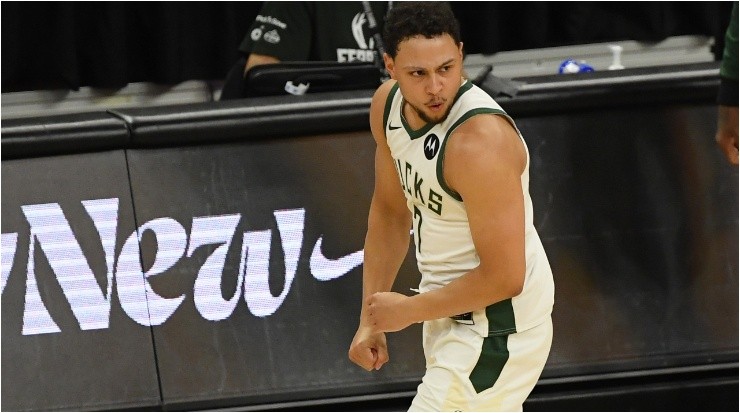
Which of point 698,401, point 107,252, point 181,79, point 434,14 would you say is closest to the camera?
Result: point 434,14

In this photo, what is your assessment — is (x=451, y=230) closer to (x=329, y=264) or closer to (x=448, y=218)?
(x=448, y=218)

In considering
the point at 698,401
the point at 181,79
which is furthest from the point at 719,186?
the point at 181,79

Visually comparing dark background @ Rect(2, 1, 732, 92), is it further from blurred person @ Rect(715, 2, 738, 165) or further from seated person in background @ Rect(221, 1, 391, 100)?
blurred person @ Rect(715, 2, 738, 165)

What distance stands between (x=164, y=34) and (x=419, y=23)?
3.88 meters

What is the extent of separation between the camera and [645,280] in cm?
434

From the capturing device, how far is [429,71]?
284cm

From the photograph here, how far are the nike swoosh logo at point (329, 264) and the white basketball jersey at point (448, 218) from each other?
104 cm

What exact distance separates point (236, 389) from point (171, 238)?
0.59 meters

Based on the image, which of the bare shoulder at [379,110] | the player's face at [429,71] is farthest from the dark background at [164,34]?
the player's face at [429,71]

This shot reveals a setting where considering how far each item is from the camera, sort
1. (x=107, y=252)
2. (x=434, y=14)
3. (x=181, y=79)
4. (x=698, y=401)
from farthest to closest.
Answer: (x=181, y=79)
(x=698, y=401)
(x=107, y=252)
(x=434, y=14)

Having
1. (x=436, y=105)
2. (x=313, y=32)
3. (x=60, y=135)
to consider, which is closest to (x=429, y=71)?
(x=436, y=105)

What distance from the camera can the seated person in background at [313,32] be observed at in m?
5.56

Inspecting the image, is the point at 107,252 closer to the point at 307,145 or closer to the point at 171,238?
the point at 171,238

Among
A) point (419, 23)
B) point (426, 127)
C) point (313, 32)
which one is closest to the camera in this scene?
point (419, 23)
